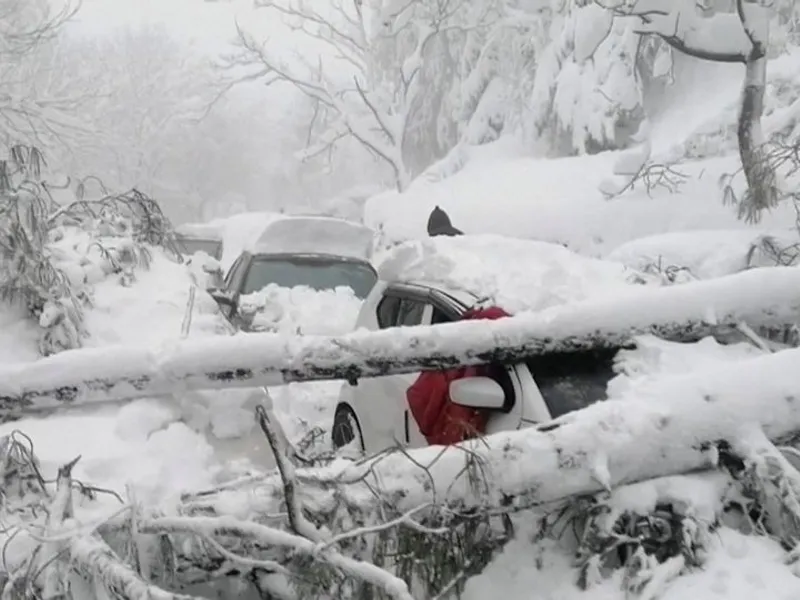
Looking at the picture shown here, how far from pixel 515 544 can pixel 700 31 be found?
1041cm

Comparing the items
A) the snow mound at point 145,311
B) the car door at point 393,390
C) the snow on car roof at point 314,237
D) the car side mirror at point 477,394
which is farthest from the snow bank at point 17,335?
the snow on car roof at point 314,237

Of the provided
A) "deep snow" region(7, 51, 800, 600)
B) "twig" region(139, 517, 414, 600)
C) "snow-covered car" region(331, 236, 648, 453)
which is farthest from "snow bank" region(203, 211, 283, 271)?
"twig" region(139, 517, 414, 600)

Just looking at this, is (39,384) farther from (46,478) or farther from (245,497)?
(245,497)

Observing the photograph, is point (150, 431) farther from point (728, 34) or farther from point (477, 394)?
point (728, 34)

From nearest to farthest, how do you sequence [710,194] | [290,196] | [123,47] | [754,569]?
[754,569]
[710,194]
[123,47]
[290,196]

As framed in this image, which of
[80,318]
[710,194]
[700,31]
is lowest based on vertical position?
[710,194]

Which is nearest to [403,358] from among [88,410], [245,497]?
[245,497]

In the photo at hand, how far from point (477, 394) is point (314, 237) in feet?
24.9

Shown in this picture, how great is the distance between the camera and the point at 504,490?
3.06 meters

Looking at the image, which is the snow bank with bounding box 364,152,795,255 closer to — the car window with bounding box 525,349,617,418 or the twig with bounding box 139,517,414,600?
the car window with bounding box 525,349,617,418

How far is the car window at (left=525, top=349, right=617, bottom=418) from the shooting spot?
12.5 feet

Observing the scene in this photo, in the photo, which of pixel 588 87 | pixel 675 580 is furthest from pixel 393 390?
pixel 588 87

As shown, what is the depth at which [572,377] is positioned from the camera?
398 centimetres

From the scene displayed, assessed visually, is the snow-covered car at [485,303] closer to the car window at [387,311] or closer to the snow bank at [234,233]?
the car window at [387,311]
